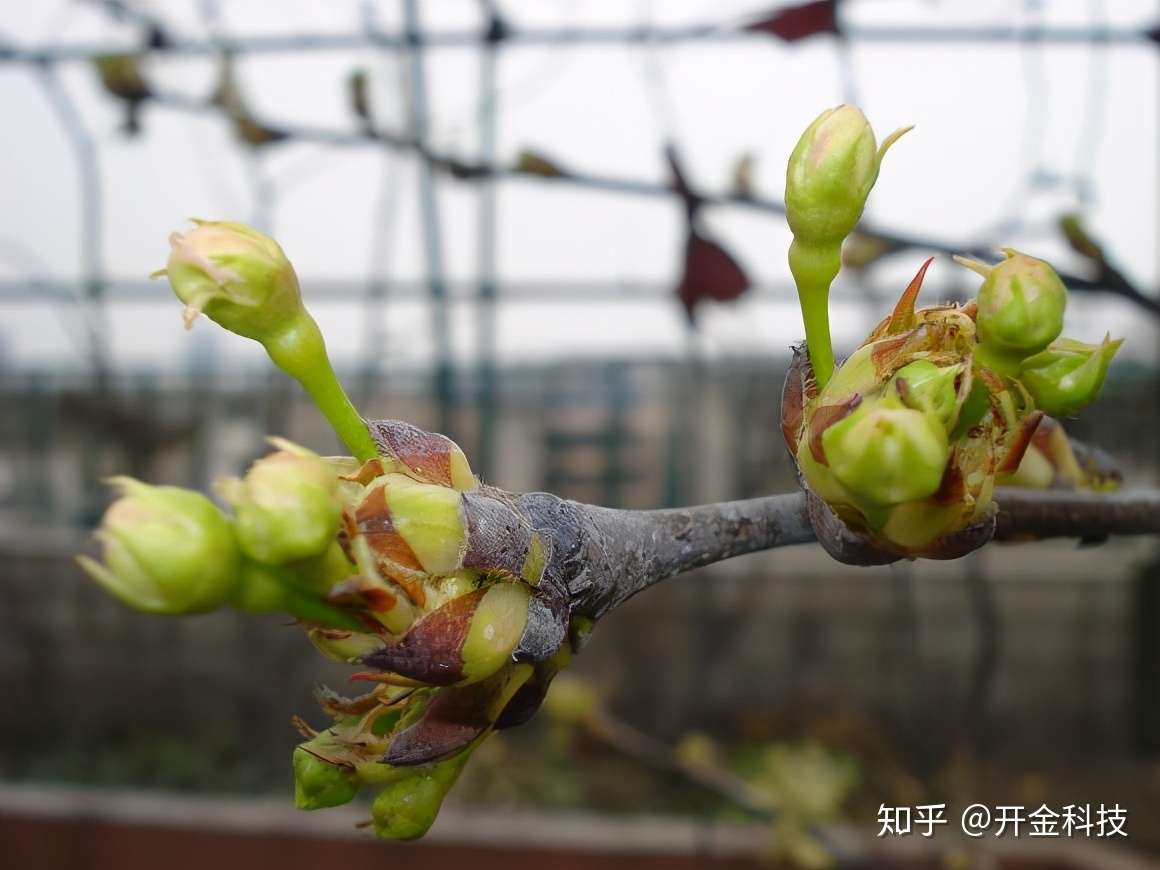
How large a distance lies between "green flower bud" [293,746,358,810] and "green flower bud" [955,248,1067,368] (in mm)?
212

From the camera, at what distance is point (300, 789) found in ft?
0.84

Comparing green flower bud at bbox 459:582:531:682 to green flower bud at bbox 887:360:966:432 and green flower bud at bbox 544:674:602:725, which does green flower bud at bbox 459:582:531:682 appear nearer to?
green flower bud at bbox 887:360:966:432

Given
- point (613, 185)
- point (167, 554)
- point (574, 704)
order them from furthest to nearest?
point (574, 704) → point (613, 185) → point (167, 554)

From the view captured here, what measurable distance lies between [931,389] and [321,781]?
0.65 feet

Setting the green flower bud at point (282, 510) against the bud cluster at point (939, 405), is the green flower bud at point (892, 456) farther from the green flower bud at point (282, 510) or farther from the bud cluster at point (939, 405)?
the green flower bud at point (282, 510)

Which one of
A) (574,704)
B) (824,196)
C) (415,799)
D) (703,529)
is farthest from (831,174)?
(574,704)

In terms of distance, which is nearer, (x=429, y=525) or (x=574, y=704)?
(x=429, y=525)

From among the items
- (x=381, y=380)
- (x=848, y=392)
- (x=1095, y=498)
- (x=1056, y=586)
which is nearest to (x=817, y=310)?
(x=848, y=392)

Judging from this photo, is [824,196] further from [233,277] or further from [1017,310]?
[233,277]

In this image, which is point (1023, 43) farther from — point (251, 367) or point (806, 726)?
point (251, 367)

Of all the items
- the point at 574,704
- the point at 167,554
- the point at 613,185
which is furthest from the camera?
the point at 574,704

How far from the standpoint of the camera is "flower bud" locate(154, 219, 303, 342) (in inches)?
9.1

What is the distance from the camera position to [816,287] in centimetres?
26

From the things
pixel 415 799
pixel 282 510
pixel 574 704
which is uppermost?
pixel 282 510
